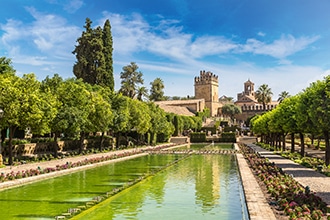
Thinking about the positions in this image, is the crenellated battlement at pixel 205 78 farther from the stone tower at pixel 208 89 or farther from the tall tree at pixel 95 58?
the tall tree at pixel 95 58

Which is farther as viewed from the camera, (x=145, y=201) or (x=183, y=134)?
(x=183, y=134)

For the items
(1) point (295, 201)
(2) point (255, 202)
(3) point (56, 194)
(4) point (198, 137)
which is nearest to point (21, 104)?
(3) point (56, 194)

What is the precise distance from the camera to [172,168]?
21453mm

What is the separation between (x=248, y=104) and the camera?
12425 cm

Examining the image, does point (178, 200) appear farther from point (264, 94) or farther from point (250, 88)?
point (250, 88)

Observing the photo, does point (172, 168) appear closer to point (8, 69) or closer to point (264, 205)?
point (264, 205)

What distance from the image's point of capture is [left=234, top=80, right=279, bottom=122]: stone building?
107 metres

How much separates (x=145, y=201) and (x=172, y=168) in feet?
31.7

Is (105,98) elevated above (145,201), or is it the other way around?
(105,98)

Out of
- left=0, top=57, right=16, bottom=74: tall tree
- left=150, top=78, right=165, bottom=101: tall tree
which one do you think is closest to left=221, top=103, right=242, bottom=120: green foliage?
left=150, top=78, right=165, bottom=101: tall tree

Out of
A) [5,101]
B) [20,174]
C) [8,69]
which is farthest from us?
[8,69]

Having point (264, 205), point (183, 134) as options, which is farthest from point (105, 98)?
point (183, 134)

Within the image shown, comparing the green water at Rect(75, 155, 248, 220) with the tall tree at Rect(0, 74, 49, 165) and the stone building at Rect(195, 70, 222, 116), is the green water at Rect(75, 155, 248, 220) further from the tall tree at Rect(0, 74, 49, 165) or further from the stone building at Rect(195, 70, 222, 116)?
the stone building at Rect(195, 70, 222, 116)

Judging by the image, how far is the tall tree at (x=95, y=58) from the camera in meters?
45.0
